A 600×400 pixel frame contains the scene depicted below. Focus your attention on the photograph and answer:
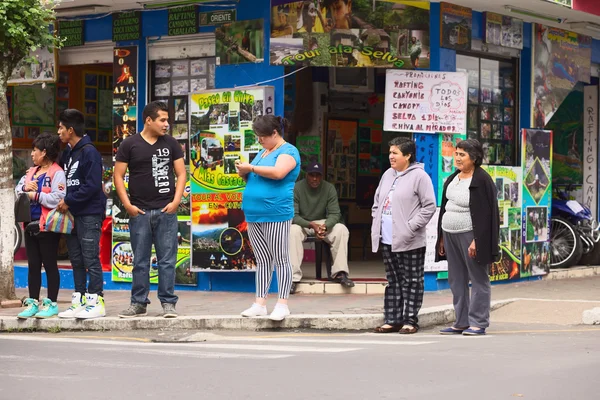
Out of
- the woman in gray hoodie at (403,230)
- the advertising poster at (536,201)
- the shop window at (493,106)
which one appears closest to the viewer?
the woman in gray hoodie at (403,230)

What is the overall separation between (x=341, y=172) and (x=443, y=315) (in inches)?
235

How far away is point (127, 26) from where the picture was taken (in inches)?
582

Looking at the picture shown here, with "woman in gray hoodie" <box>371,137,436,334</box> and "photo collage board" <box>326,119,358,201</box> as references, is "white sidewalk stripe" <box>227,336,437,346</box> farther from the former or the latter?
"photo collage board" <box>326,119,358,201</box>

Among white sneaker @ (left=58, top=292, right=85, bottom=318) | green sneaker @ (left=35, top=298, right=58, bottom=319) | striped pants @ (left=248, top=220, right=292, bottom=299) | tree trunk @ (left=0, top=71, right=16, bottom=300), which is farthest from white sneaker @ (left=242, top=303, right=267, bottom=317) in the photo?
tree trunk @ (left=0, top=71, right=16, bottom=300)

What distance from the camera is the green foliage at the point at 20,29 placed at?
11.5m

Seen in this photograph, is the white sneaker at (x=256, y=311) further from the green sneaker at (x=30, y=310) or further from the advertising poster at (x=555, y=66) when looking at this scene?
the advertising poster at (x=555, y=66)

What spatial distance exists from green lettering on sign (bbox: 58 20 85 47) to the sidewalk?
3.56 m

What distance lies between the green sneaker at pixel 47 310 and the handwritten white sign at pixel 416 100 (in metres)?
4.78

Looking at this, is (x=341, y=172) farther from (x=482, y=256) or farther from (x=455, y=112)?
(x=482, y=256)

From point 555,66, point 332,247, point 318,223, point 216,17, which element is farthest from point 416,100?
point 555,66

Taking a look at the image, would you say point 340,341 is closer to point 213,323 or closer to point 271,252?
point 271,252

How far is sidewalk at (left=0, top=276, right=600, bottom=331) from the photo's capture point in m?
10.7

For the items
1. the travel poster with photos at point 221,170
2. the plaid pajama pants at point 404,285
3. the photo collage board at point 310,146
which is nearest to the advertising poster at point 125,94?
the travel poster with photos at point 221,170

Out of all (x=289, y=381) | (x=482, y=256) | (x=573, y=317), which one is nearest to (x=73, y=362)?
(x=289, y=381)
